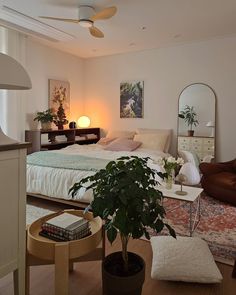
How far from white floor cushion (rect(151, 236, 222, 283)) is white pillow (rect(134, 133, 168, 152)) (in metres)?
2.65

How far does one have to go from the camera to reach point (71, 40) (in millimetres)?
4520

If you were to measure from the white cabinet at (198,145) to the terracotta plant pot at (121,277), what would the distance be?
136 inches

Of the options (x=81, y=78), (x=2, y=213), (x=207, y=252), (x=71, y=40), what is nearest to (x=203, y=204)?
(x=207, y=252)

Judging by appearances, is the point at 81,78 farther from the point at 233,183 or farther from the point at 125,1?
the point at 233,183

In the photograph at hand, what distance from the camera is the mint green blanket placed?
308 cm

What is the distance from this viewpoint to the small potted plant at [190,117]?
4742 millimetres

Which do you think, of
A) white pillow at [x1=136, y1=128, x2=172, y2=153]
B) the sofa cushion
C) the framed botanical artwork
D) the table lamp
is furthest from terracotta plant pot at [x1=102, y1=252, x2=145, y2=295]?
the framed botanical artwork

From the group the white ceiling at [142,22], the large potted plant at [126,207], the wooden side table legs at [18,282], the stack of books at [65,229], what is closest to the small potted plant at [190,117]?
the white ceiling at [142,22]

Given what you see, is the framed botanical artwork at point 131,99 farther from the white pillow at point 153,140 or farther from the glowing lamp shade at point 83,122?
the glowing lamp shade at point 83,122

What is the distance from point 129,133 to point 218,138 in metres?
1.75

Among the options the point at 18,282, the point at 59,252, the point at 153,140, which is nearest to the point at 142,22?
the point at 153,140

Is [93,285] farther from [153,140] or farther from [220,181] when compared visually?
[153,140]

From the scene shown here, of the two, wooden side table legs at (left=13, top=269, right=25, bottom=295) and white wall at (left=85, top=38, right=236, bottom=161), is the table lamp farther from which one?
white wall at (left=85, top=38, right=236, bottom=161)

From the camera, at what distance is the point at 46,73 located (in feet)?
16.3
